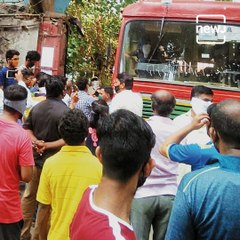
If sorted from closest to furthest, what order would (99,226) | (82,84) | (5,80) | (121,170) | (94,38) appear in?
(99,226), (121,170), (5,80), (82,84), (94,38)

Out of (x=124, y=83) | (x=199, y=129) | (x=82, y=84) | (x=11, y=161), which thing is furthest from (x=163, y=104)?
(x=82, y=84)

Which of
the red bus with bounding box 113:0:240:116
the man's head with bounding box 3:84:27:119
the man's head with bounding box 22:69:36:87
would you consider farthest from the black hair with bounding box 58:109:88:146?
the red bus with bounding box 113:0:240:116

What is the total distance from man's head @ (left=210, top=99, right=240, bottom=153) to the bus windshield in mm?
5324

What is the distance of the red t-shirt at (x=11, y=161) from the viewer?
3.59 metres

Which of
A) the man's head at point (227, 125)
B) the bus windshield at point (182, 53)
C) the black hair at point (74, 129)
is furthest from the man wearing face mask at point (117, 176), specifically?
Answer: the bus windshield at point (182, 53)

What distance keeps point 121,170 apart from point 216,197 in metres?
0.60

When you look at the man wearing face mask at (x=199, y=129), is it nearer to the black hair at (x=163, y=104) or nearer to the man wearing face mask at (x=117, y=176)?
the black hair at (x=163, y=104)

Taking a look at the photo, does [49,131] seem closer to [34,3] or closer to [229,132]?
[229,132]

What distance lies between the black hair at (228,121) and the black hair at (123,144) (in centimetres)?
52

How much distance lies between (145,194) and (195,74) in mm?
4109

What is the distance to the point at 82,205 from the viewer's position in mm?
1922

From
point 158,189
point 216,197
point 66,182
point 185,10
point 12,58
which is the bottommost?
point 158,189

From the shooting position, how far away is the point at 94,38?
15172 mm

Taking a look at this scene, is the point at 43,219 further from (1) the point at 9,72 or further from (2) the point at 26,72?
(2) the point at 26,72
